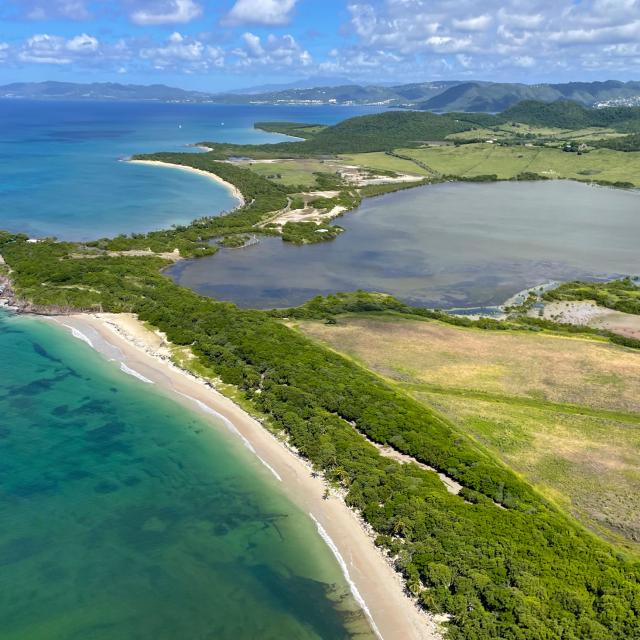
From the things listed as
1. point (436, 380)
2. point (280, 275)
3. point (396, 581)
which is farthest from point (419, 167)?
point (396, 581)

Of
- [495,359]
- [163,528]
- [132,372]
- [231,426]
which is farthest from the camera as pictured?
[495,359]

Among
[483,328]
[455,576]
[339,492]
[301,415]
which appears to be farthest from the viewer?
[483,328]

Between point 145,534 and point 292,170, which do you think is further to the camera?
point 292,170

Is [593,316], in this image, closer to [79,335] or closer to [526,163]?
[79,335]

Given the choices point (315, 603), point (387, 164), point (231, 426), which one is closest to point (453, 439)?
point (315, 603)

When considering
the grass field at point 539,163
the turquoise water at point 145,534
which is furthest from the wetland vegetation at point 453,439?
the grass field at point 539,163

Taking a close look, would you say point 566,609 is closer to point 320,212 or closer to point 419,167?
point 320,212

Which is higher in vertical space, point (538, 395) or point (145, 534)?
point (538, 395)

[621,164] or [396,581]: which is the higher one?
[621,164]
